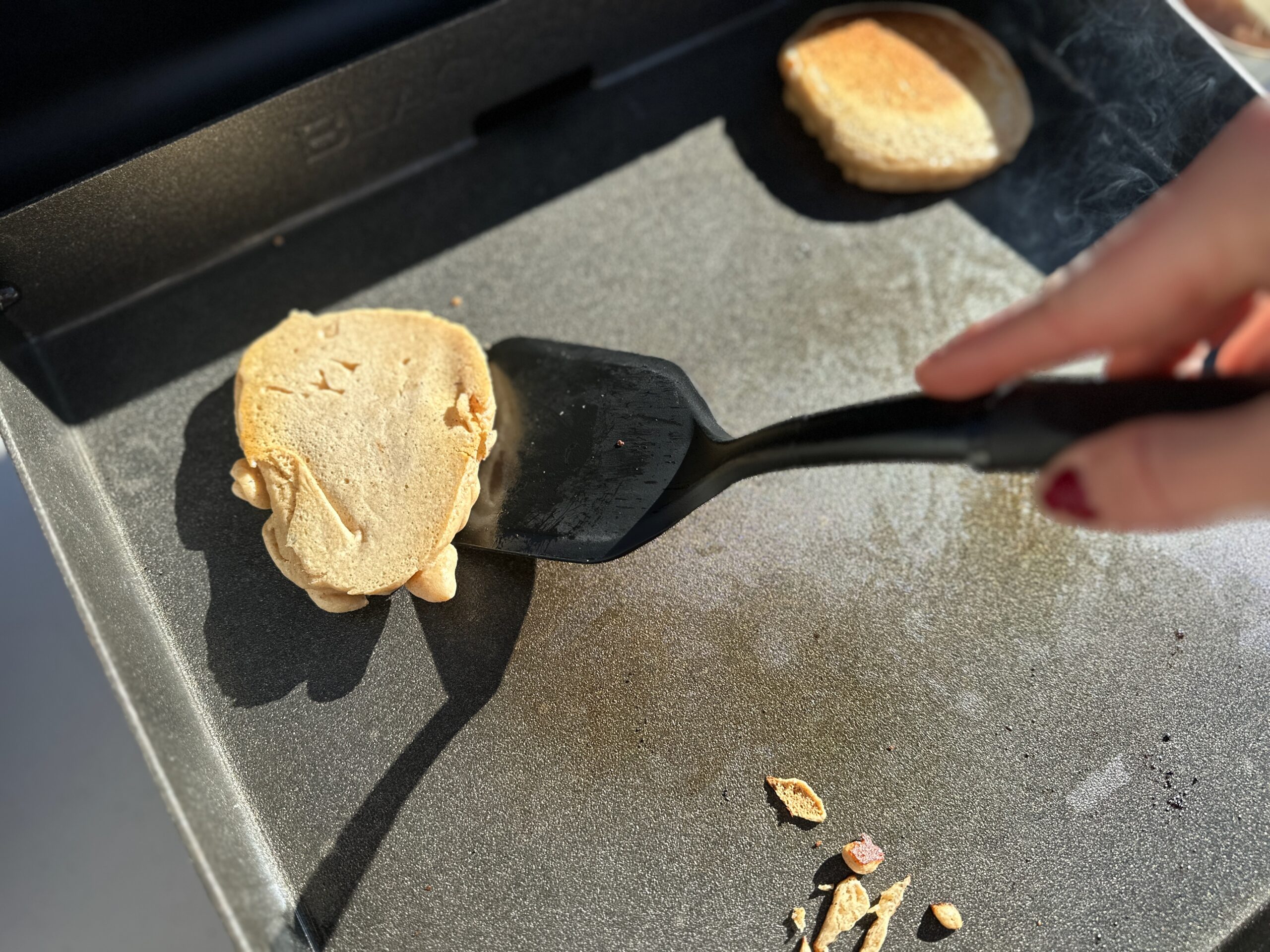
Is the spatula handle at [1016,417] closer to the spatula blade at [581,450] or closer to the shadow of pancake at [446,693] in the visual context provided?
→ the spatula blade at [581,450]

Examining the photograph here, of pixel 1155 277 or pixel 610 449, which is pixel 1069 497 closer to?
pixel 1155 277

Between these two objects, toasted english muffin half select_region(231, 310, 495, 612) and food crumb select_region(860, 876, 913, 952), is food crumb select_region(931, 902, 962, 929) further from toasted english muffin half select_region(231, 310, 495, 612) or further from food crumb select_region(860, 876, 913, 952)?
toasted english muffin half select_region(231, 310, 495, 612)

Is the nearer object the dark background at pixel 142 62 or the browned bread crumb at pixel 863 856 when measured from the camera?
the browned bread crumb at pixel 863 856

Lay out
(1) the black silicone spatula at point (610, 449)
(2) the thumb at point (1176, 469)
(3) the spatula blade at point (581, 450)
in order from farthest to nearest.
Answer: (3) the spatula blade at point (581, 450)
(1) the black silicone spatula at point (610, 449)
(2) the thumb at point (1176, 469)

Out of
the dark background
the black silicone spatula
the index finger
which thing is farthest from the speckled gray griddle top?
the index finger

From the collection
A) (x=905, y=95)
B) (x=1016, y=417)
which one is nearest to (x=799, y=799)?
(x=1016, y=417)

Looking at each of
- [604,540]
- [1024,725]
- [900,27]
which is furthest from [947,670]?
[900,27]

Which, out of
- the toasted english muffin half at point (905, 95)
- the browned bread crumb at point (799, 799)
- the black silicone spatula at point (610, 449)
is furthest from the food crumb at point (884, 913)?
the toasted english muffin half at point (905, 95)
